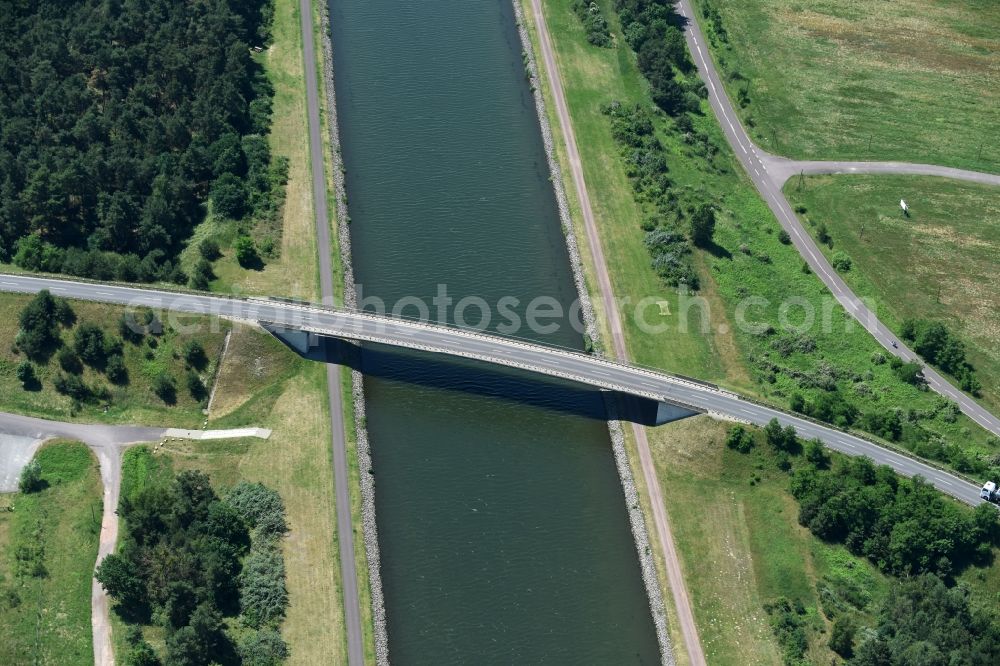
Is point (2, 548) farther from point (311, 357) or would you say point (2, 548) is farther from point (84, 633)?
point (311, 357)

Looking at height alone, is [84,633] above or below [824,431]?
below

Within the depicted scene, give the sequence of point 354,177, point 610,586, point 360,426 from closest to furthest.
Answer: point 610,586 < point 360,426 < point 354,177

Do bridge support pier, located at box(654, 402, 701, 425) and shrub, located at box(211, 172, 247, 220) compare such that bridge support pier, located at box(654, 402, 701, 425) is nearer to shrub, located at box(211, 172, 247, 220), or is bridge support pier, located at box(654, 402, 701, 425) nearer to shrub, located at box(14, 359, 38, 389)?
shrub, located at box(211, 172, 247, 220)

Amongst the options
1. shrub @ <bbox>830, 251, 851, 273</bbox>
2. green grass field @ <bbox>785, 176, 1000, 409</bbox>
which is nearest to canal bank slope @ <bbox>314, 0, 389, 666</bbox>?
shrub @ <bbox>830, 251, 851, 273</bbox>

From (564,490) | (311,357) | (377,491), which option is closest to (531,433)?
(564,490)

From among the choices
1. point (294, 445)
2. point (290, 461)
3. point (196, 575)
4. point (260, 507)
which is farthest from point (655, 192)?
point (196, 575)
